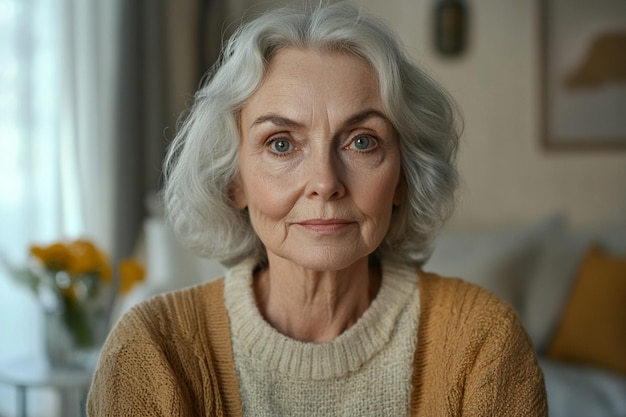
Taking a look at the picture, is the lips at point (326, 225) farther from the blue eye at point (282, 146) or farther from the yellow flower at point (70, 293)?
the yellow flower at point (70, 293)

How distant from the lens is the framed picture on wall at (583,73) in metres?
3.48

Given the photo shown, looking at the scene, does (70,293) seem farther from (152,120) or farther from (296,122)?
(296,122)

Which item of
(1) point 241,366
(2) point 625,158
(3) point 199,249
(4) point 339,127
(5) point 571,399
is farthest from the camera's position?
(2) point 625,158

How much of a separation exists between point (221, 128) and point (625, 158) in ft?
8.93

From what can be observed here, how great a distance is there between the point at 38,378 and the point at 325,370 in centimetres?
137

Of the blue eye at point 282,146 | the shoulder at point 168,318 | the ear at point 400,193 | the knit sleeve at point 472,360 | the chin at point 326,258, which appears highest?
the blue eye at point 282,146

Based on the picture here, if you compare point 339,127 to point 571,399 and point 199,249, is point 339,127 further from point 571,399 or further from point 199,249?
point 571,399

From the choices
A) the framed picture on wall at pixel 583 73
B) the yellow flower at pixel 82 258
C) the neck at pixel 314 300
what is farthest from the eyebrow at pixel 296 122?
the framed picture on wall at pixel 583 73

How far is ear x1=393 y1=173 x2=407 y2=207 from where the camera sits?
1.33m

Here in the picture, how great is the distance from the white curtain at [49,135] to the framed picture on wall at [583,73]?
6.43 feet

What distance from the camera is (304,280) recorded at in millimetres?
1297

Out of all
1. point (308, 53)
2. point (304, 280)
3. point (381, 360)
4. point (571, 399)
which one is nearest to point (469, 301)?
point (381, 360)

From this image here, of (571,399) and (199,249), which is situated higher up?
(199,249)

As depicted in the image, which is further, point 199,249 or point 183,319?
point 199,249
